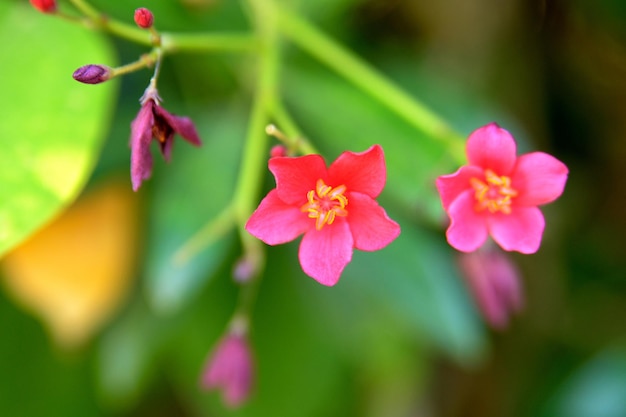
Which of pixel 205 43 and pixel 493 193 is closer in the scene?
pixel 493 193

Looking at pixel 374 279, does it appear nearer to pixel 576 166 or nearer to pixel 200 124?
pixel 200 124

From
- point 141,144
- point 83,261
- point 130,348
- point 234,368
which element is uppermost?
point 141,144

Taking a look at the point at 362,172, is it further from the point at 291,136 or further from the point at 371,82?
the point at 371,82

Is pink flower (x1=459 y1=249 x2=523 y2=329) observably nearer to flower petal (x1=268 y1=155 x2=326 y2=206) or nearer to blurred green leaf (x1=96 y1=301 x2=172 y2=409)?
flower petal (x1=268 y1=155 x2=326 y2=206)

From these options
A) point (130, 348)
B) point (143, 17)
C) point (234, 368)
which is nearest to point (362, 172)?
point (143, 17)

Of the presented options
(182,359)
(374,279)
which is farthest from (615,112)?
(182,359)

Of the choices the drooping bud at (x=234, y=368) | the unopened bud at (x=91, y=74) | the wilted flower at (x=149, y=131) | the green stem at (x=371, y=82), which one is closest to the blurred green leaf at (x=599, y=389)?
the green stem at (x=371, y=82)
